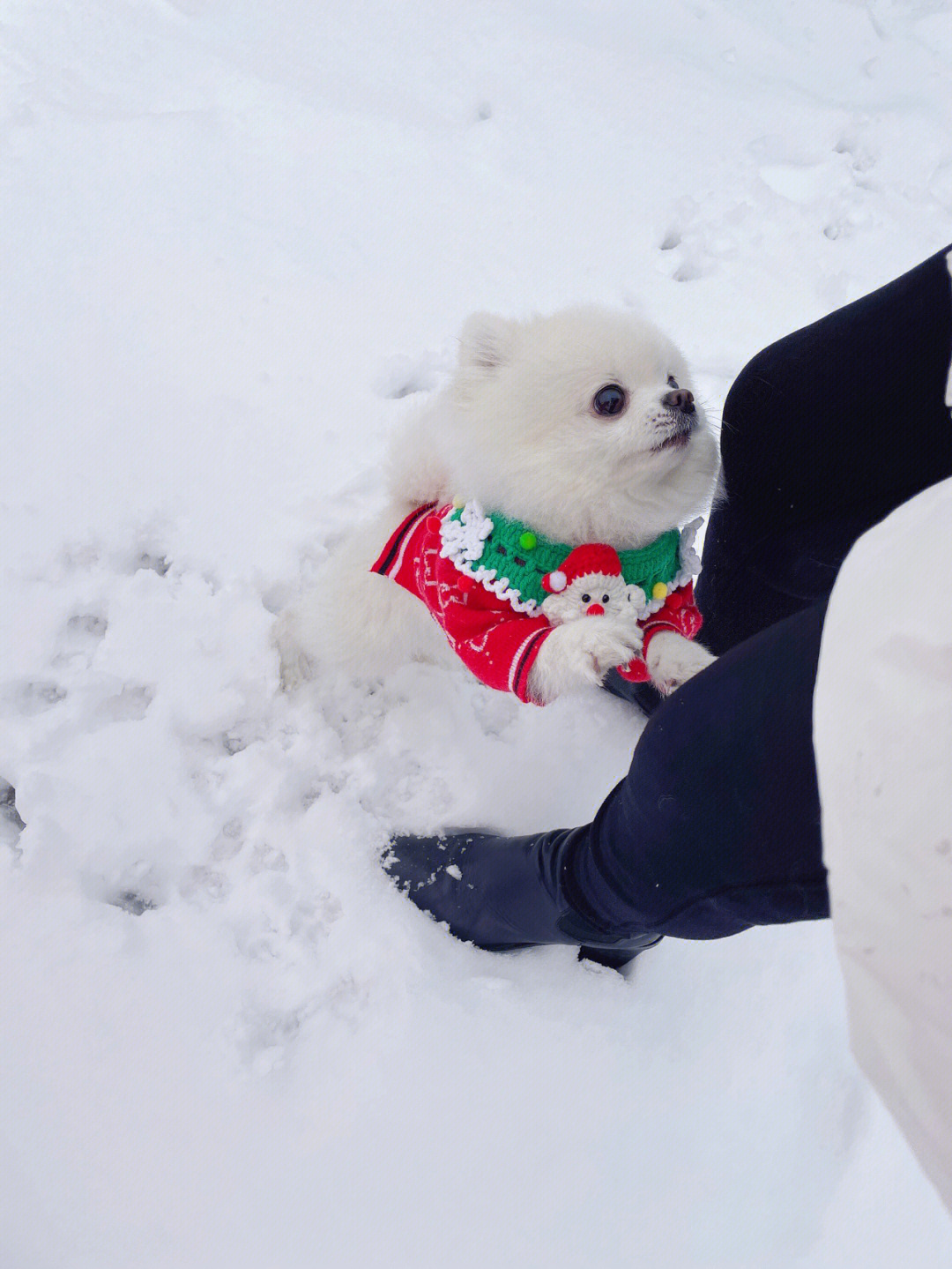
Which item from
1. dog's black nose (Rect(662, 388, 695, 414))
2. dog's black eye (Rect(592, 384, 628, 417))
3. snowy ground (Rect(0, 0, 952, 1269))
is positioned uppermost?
dog's black nose (Rect(662, 388, 695, 414))

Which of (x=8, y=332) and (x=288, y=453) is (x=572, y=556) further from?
(x=8, y=332)

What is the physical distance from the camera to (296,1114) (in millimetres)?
1116

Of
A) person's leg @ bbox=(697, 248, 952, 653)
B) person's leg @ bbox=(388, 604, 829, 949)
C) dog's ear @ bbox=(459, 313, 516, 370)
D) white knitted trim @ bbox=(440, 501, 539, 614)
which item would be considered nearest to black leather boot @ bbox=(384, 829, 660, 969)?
person's leg @ bbox=(388, 604, 829, 949)

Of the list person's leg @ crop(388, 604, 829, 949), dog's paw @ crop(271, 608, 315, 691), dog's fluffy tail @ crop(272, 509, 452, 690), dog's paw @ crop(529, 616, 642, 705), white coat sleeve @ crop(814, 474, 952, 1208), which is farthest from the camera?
dog's paw @ crop(271, 608, 315, 691)

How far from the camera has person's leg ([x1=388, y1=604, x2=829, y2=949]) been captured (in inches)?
28.2

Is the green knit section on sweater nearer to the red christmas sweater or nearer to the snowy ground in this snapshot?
the red christmas sweater

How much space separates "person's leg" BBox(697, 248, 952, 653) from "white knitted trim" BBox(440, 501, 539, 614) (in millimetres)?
411

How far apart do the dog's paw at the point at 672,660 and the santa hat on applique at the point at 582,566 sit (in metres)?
0.13

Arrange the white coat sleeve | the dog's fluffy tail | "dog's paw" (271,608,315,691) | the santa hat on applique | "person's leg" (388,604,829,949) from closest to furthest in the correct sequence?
the white coat sleeve < "person's leg" (388,604,829,949) < the santa hat on applique < the dog's fluffy tail < "dog's paw" (271,608,315,691)

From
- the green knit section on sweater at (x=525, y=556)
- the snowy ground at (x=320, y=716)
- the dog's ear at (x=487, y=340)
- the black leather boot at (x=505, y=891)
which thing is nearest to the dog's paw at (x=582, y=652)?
the green knit section on sweater at (x=525, y=556)

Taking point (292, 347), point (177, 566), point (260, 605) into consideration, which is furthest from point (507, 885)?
point (292, 347)

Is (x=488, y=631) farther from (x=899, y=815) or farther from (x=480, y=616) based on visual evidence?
(x=899, y=815)

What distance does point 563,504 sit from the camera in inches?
41.3

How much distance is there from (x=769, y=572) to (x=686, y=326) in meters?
1.26
